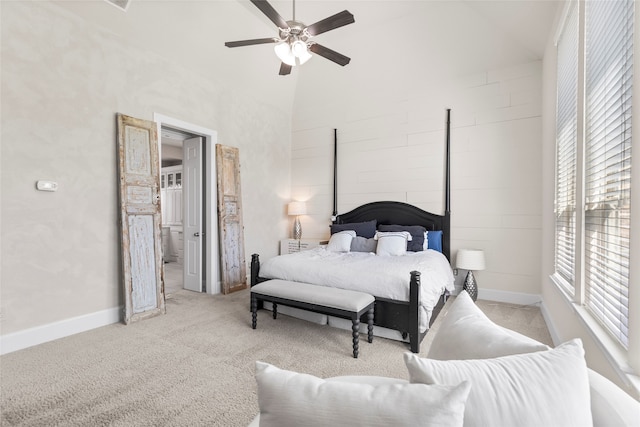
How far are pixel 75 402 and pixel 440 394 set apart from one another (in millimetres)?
2370

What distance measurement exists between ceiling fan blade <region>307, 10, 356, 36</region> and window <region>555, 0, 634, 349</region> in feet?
5.37

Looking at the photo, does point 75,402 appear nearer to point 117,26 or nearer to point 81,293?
point 81,293

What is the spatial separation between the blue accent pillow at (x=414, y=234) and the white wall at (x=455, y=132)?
0.54 metres

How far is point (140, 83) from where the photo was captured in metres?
3.59

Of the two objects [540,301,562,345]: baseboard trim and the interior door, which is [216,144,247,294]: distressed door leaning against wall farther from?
[540,301,562,345]: baseboard trim

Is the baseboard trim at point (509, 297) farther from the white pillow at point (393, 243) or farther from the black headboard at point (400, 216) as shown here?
the white pillow at point (393, 243)

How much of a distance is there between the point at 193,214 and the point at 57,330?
83.6 inches

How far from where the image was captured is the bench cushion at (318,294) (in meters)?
2.62

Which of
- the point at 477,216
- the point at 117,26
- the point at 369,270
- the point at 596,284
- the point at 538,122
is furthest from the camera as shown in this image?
the point at 477,216

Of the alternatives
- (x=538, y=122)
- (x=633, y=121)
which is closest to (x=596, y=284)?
(x=633, y=121)

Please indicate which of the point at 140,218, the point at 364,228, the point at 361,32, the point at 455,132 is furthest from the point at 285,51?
the point at 455,132

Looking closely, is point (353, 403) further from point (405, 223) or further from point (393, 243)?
point (405, 223)

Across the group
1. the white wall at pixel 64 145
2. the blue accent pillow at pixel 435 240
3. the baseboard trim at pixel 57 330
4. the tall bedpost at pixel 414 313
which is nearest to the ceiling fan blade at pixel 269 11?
the white wall at pixel 64 145

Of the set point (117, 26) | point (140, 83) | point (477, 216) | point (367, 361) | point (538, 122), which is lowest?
point (367, 361)
